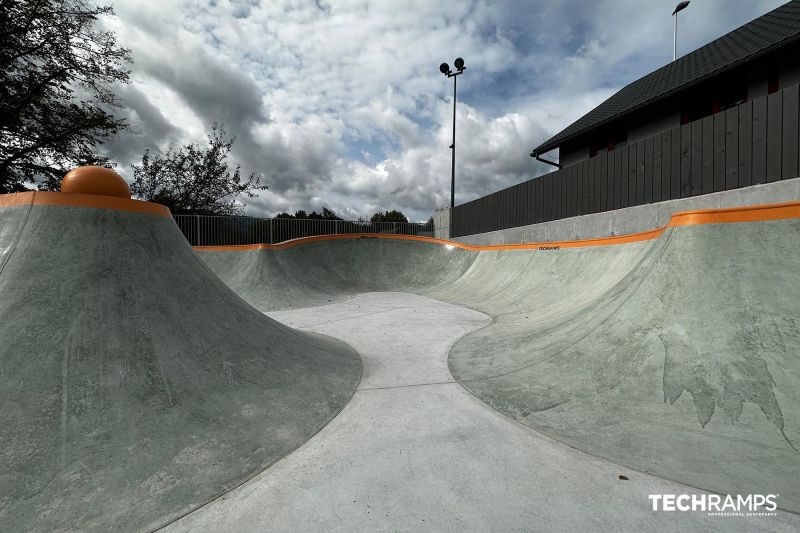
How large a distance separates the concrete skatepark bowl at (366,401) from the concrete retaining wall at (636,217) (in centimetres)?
359

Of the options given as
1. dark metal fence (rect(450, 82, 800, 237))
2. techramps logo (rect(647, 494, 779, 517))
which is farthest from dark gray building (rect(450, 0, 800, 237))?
techramps logo (rect(647, 494, 779, 517))

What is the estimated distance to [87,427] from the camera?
2.23 metres

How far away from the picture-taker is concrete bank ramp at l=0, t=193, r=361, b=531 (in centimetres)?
198

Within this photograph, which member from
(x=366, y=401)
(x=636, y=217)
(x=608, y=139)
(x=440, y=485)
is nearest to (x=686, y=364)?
(x=440, y=485)

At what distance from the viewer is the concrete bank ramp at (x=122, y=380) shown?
6.48 feet

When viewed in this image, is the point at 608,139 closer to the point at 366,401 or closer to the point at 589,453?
the point at 589,453

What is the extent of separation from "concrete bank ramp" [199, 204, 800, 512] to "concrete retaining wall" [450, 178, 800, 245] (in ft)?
11.5

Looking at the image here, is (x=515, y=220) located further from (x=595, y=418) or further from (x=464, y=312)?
(x=595, y=418)

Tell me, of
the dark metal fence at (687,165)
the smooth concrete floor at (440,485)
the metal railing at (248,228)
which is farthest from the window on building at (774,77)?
the metal railing at (248,228)

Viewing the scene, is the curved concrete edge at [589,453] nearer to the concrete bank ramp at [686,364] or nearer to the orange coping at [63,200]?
the concrete bank ramp at [686,364]

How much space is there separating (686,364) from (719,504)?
1546 millimetres

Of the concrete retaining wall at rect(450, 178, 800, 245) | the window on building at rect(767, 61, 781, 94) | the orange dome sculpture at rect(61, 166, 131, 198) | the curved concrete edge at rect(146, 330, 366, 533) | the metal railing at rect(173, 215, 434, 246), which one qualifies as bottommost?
the curved concrete edge at rect(146, 330, 366, 533)

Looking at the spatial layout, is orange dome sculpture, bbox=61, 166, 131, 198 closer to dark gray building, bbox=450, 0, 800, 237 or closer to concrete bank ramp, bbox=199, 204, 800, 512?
concrete bank ramp, bbox=199, 204, 800, 512

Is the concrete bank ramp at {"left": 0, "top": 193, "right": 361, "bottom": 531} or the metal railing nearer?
the concrete bank ramp at {"left": 0, "top": 193, "right": 361, "bottom": 531}
